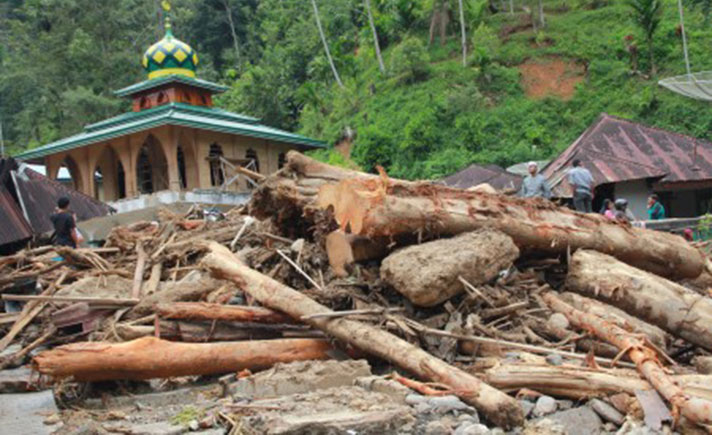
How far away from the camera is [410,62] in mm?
42938

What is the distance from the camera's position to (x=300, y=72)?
52844mm

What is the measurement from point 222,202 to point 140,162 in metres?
5.40

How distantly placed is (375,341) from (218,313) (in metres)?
1.58

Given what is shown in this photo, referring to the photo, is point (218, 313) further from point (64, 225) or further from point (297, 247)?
point (64, 225)

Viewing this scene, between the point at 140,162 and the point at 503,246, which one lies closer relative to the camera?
the point at 503,246

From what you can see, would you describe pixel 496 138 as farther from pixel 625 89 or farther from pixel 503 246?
pixel 503 246

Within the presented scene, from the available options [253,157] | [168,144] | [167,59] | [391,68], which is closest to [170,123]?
[168,144]

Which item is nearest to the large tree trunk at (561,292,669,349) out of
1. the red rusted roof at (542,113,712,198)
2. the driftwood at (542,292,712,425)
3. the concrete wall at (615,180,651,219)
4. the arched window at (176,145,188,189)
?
the driftwood at (542,292,712,425)

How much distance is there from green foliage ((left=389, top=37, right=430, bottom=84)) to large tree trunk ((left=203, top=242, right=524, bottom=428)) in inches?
1438

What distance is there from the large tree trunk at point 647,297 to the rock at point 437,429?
306 cm

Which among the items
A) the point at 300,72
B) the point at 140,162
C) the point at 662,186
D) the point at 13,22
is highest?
the point at 13,22

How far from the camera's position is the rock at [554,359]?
580 centimetres

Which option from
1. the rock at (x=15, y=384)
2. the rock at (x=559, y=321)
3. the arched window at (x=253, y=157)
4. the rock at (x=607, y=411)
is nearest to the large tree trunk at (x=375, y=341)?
the rock at (x=607, y=411)

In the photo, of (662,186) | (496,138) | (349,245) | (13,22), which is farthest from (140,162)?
(13,22)
